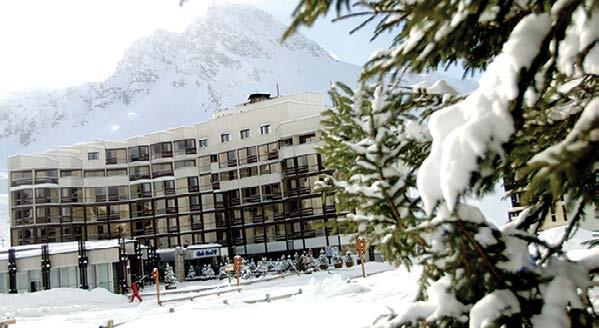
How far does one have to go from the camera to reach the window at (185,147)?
212 feet

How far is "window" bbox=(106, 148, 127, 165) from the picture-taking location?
6481cm

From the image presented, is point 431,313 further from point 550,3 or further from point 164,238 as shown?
point 164,238

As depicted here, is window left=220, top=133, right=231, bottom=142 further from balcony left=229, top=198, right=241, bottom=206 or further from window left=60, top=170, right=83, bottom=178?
window left=60, top=170, right=83, bottom=178

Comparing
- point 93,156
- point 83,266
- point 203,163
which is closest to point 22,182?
point 93,156

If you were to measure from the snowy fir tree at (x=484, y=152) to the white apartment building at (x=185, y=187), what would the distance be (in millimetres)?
52557

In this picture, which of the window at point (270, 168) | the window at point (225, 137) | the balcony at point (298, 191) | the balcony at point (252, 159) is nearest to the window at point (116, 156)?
the window at point (225, 137)

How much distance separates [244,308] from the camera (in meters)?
21.2

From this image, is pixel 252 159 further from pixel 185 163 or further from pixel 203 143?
pixel 185 163

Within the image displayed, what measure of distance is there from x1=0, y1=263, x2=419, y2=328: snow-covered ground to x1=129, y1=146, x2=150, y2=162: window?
2981 cm


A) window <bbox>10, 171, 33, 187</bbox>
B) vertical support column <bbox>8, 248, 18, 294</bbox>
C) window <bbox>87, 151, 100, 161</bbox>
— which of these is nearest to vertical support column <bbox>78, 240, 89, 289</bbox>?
vertical support column <bbox>8, 248, 18, 294</bbox>

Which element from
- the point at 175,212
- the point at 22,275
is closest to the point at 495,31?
the point at 22,275

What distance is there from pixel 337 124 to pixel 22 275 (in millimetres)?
43868

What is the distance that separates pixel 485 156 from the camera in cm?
225

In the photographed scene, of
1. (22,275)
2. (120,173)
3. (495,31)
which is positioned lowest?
(22,275)
